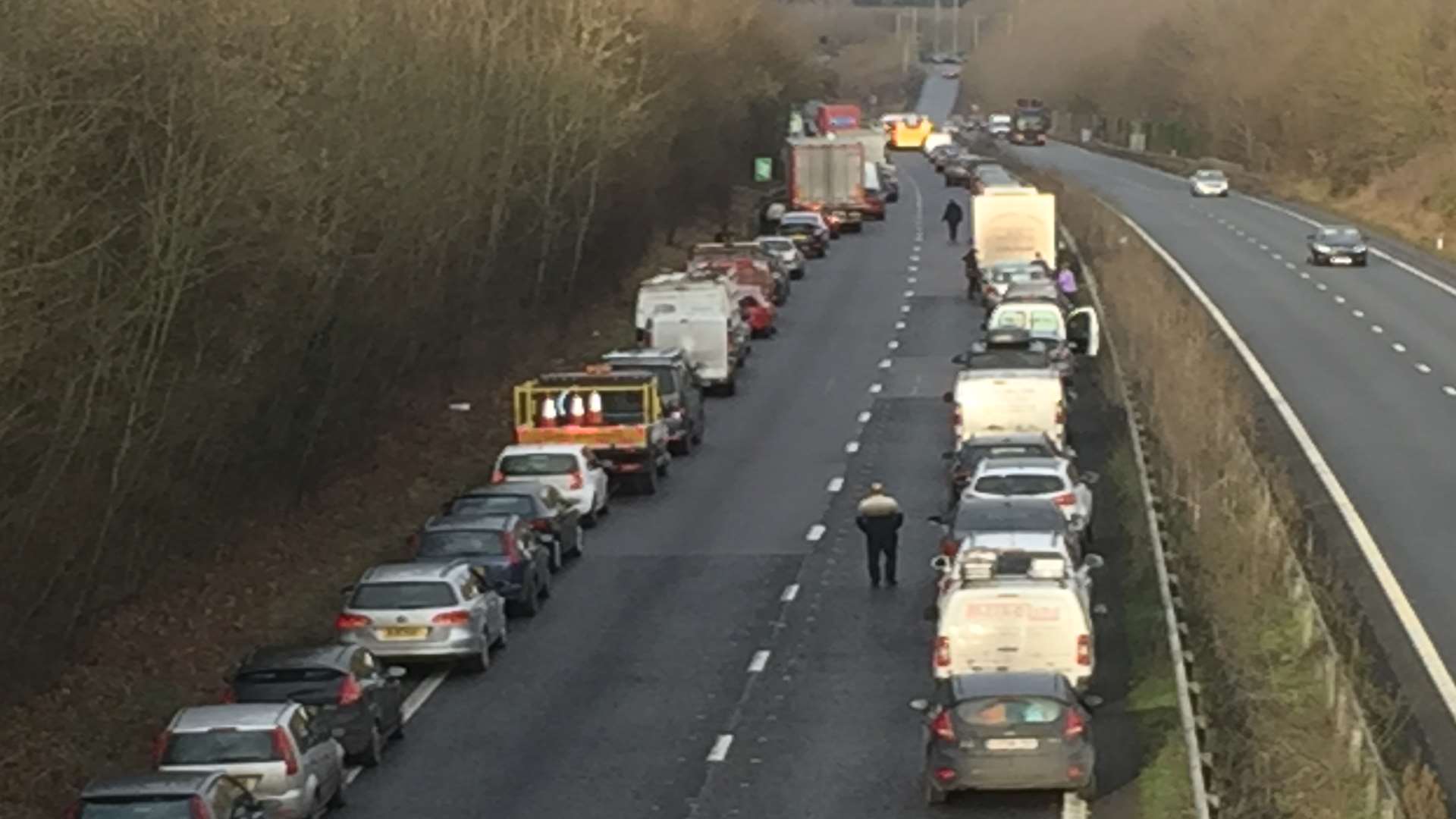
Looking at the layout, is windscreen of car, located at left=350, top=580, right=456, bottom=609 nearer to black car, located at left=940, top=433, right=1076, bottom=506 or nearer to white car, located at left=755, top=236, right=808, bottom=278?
black car, located at left=940, top=433, right=1076, bottom=506

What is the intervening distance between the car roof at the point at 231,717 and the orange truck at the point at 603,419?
733 inches

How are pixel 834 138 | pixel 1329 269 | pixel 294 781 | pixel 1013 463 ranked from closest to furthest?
pixel 294 781, pixel 1013 463, pixel 1329 269, pixel 834 138

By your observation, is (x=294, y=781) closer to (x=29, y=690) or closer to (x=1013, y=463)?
(x=29, y=690)

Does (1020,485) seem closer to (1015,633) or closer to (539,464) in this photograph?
(539,464)

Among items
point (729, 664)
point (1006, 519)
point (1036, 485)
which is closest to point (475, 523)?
point (729, 664)

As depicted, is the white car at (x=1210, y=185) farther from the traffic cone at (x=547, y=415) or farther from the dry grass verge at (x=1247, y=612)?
the traffic cone at (x=547, y=415)

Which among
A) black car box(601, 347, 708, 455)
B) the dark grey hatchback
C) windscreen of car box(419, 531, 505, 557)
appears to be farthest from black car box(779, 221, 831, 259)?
the dark grey hatchback

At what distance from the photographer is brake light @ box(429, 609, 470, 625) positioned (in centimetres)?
3050

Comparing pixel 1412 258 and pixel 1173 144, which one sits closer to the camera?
pixel 1412 258

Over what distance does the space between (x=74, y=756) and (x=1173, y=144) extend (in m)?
140

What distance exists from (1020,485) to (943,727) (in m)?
12.5

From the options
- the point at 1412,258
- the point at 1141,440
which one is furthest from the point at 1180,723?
the point at 1412,258

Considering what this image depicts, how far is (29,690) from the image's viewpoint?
1118 inches

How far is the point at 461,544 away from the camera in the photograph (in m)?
34.0
